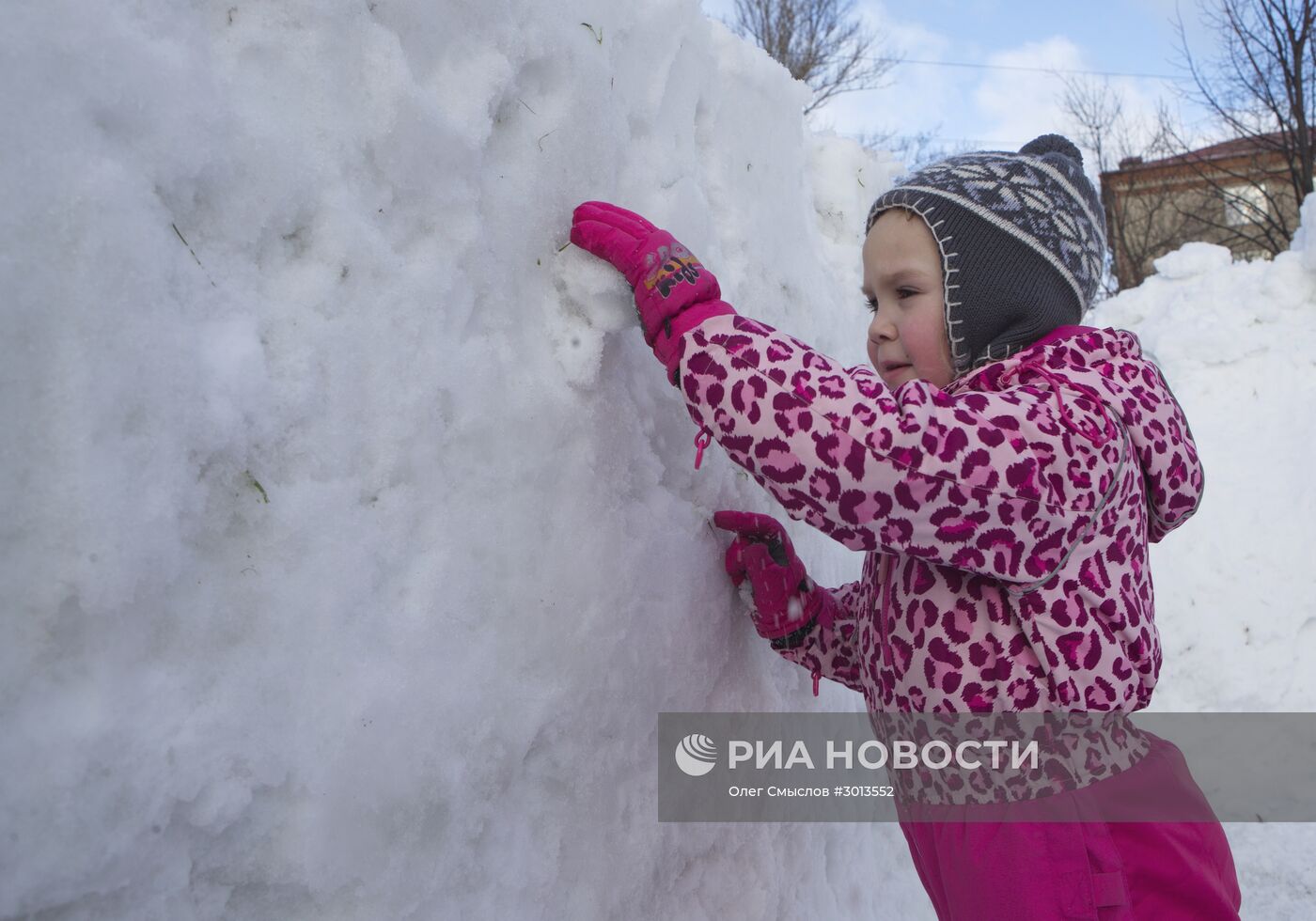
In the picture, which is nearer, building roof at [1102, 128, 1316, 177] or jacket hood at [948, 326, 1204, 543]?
jacket hood at [948, 326, 1204, 543]

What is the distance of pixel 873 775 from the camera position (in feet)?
7.42

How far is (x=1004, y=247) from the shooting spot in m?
1.36

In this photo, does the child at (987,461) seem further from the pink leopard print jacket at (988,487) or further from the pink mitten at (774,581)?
the pink mitten at (774,581)

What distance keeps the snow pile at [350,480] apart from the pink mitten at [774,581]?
0.23 ft

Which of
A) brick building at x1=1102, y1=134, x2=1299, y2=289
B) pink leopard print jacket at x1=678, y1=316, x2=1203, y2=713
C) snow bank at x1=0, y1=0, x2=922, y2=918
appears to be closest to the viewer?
snow bank at x1=0, y1=0, x2=922, y2=918

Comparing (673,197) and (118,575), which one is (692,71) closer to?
(673,197)

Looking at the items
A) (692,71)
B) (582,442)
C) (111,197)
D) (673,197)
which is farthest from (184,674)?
(692,71)

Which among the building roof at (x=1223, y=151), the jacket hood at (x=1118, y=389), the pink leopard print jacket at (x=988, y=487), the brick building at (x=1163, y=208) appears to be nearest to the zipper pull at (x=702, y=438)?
the pink leopard print jacket at (x=988, y=487)

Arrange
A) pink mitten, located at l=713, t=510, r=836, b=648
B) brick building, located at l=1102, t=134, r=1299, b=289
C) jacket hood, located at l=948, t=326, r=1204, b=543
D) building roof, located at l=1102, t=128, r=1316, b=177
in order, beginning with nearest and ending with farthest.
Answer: jacket hood, located at l=948, t=326, r=1204, b=543 < pink mitten, located at l=713, t=510, r=836, b=648 < building roof, located at l=1102, t=128, r=1316, b=177 < brick building, located at l=1102, t=134, r=1299, b=289

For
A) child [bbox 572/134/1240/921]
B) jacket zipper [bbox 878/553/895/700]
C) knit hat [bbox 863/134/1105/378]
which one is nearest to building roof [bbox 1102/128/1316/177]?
knit hat [bbox 863/134/1105/378]

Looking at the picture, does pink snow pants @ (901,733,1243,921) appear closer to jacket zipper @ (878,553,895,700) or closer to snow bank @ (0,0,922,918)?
jacket zipper @ (878,553,895,700)

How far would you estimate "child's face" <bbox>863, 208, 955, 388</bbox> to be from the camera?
4.58 feet

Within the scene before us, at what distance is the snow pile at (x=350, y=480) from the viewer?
835mm

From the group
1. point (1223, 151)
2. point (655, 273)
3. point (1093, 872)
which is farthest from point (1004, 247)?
point (1223, 151)
